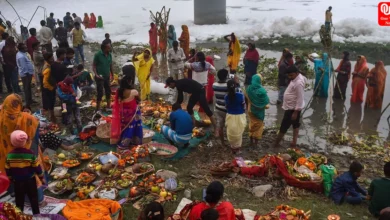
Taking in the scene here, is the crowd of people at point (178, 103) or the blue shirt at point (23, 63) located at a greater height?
the blue shirt at point (23, 63)

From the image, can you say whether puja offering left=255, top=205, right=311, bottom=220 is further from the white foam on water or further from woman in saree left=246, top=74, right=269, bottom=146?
the white foam on water

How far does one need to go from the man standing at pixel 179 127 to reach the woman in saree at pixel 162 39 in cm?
870

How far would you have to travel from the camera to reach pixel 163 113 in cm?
814

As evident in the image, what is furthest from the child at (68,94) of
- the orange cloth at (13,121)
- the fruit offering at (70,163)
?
the orange cloth at (13,121)

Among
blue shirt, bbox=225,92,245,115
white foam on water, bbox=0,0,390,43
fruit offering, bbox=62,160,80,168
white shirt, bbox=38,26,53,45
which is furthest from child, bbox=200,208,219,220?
white foam on water, bbox=0,0,390,43

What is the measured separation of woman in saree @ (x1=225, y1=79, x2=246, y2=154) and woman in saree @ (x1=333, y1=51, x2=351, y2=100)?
3.89 metres

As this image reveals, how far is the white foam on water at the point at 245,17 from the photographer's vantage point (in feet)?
58.5

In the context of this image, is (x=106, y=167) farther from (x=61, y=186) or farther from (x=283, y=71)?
(x=283, y=71)

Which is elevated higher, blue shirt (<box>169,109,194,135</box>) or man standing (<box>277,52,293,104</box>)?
man standing (<box>277,52,293,104</box>)

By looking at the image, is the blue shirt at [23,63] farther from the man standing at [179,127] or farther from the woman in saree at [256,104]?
the woman in saree at [256,104]

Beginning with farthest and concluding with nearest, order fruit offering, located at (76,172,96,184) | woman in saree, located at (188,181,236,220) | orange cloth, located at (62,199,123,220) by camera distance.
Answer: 1. fruit offering, located at (76,172,96,184)
2. orange cloth, located at (62,199,123,220)
3. woman in saree, located at (188,181,236,220)

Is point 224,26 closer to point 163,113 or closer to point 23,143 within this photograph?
point 163,113

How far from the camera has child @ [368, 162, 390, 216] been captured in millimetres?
4359

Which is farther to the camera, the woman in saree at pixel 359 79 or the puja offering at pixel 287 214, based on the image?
the woman in saree at pixel 359 79
